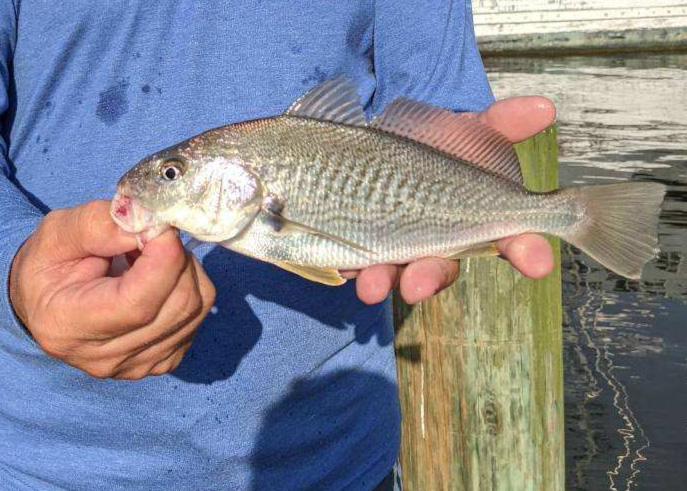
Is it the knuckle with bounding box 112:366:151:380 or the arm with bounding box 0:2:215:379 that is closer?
the arm with bounding box 0:2:215:379

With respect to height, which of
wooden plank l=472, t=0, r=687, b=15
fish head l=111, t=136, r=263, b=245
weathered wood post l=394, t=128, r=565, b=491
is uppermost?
fish head l=111, t=136, r=263, b=245

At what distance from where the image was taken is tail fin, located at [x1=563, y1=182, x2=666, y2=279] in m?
2.55

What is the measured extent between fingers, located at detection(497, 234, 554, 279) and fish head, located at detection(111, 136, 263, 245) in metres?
0.69

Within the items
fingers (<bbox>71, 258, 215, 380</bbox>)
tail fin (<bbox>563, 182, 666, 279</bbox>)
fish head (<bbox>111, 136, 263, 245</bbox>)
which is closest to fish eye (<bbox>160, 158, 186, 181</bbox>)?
fish head (<bbox>111, 136, 263, 245</bbox>)

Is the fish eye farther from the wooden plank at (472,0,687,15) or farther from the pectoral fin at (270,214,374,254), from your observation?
the wooden plank at (472,0,687,15)

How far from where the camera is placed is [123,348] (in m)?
1.92

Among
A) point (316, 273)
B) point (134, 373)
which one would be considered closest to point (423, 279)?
point (316, 273)

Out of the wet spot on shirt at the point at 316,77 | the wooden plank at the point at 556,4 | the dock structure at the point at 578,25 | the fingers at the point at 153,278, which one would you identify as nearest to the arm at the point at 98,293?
the fingers at the point at 153,278

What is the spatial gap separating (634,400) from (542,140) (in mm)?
3678

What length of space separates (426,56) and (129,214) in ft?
3.68

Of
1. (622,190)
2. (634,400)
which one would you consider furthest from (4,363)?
(634,400)

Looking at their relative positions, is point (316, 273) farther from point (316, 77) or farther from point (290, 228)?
point (316, 77)

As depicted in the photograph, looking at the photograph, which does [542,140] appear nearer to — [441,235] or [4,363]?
[441,235]

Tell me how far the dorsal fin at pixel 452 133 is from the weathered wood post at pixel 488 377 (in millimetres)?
985
